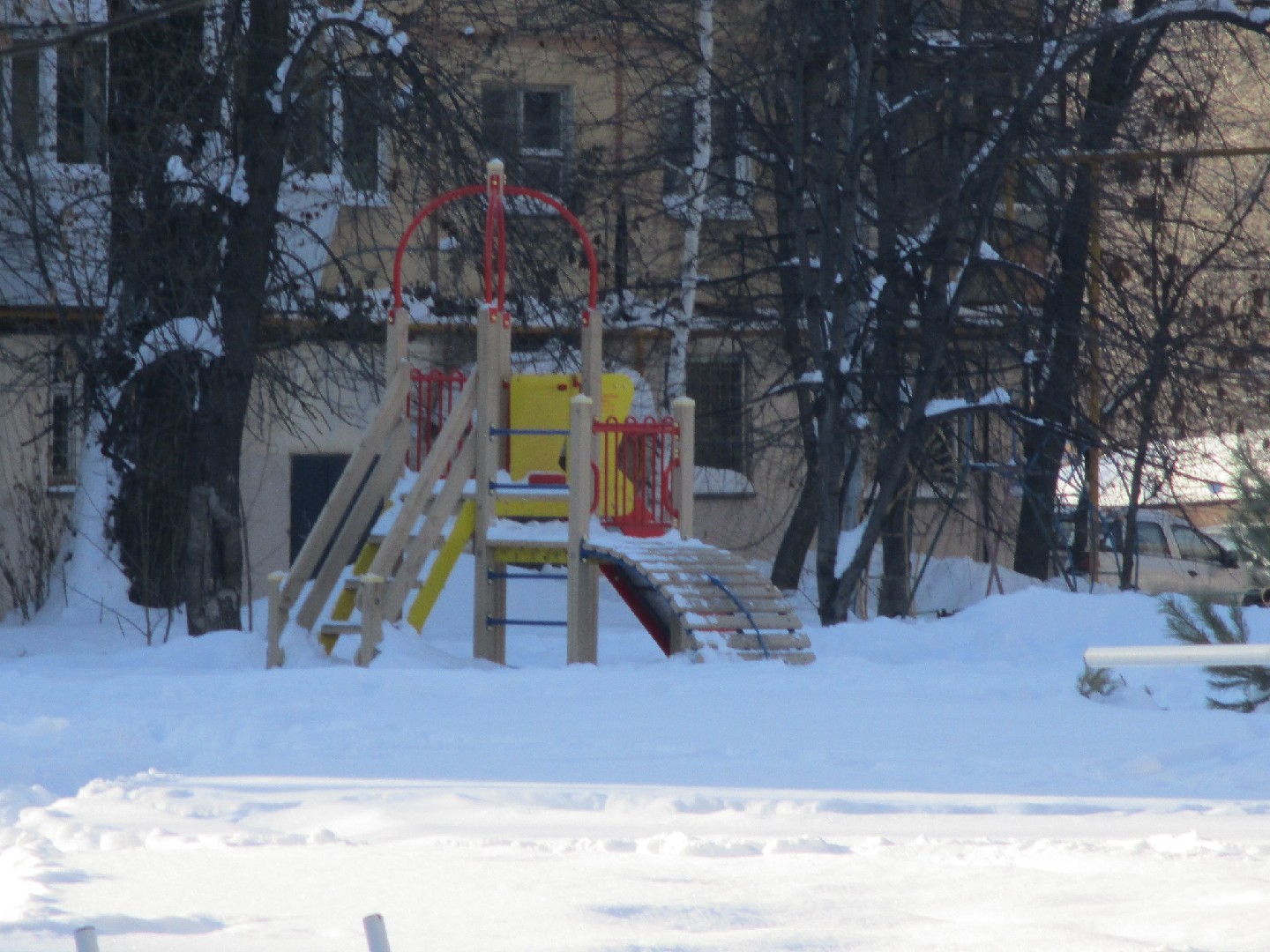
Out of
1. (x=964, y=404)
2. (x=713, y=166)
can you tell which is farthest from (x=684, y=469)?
(x=713, y=166)

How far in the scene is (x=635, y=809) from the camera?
570 cm

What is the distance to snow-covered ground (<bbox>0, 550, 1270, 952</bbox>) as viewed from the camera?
4117mm

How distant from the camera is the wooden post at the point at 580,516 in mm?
11062

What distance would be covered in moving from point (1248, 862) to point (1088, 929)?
97cm

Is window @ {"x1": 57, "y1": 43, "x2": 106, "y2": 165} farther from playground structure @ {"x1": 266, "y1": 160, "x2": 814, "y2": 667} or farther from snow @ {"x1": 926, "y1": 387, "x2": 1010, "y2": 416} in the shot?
snow @ {"x1": 926, "y1": 387, "x2": 1010, "y2": 416}

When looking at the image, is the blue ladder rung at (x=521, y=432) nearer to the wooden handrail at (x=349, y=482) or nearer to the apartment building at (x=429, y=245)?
the wooden handrail at (x=349, y=482)

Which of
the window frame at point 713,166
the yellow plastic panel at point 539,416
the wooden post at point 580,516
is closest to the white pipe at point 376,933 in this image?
the wooden post at point 580,516

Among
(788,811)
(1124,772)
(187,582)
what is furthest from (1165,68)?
(788,811)

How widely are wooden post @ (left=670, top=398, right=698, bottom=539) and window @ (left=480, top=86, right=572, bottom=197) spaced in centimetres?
332

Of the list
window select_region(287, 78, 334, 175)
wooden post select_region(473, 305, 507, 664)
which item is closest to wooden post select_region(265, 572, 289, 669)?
wooden post select_region(473, 305, 507, 664)

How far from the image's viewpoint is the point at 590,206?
1825 cm

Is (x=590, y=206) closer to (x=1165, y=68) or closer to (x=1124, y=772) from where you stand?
(x=1165, y=68)

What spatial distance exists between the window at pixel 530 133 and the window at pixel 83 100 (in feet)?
10.1

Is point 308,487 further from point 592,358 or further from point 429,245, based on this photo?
point 592,358
